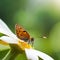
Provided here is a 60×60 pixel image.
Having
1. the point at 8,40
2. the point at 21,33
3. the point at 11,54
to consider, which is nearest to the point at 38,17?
the point at 21,33

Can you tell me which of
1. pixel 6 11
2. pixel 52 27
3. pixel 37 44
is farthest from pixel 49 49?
pixel 6 11

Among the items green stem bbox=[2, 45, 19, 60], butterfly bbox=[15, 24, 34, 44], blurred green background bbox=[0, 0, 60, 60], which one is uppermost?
butterfly bbox=[15, 24, 34, 44]

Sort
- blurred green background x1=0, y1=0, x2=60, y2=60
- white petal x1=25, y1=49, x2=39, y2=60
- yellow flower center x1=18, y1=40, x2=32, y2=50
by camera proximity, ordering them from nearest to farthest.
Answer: white petal x1=25, y1=49, x2=39, y2=60 → yellow flower center x1=18, y1=40, x2=32, y2=50 → blurred green background x1=0, y1=0, x2=60, y2=60

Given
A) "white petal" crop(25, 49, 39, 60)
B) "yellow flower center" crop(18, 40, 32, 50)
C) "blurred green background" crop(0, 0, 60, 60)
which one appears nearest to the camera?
"white petal" crop(25, 49, 39, 60)

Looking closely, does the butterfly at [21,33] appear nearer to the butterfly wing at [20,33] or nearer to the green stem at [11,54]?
the butterfly wing at [20,33]

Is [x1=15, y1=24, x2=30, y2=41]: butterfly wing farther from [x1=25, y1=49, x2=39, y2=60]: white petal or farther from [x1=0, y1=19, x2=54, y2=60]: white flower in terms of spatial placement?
[x1=25, y1=49, x2=39, y2=60]: white petal

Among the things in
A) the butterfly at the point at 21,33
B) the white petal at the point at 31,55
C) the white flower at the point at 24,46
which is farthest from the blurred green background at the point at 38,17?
the white petal at the point at 31,55

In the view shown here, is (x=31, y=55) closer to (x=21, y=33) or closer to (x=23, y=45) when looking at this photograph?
(x=23, y=45)

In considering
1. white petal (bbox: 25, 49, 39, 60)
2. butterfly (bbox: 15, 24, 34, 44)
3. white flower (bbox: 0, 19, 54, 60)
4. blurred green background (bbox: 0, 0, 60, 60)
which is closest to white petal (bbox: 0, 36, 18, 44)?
white flower (bbox: 0, 19, 54, 60)

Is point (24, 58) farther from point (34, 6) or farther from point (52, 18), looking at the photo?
point (34, 6)
